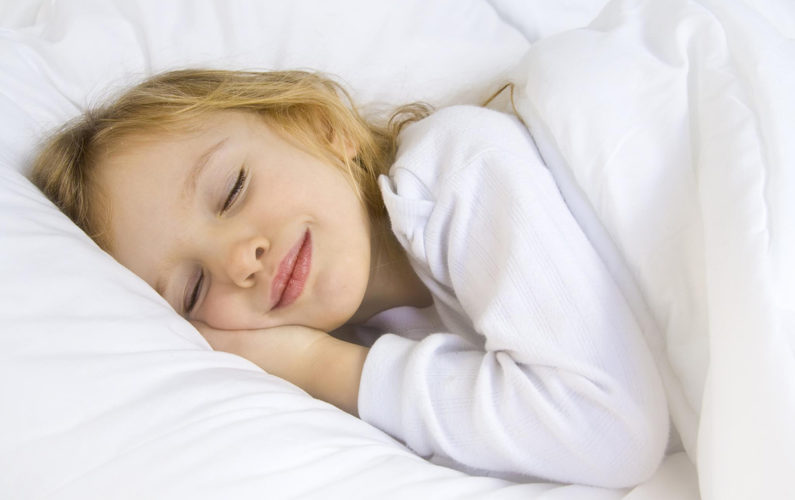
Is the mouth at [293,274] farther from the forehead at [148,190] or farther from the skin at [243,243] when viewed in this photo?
the forehead at [148,190]

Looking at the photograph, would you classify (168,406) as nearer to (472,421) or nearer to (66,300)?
(66,300)

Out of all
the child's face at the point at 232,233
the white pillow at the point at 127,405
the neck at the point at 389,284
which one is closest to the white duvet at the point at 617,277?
the white pillow at the point at 127,405

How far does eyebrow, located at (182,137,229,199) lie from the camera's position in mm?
929

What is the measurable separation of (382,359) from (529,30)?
76 cm

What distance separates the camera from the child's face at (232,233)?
0.92 m

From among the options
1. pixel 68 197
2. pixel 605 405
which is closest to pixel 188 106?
pixel 68 197

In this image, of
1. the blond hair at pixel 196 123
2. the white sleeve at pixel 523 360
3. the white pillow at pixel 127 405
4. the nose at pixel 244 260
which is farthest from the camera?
the blond hair at pixel 196 123

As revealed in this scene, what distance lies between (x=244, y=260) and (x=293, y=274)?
0.23 feet

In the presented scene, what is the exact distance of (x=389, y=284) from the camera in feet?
3.75

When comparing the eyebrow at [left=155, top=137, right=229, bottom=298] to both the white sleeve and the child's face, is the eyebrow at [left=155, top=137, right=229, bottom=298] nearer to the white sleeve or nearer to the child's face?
the child's face

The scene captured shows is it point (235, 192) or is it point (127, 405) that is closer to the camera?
point (127, 405)

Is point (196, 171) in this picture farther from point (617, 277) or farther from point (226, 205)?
point (617, 277)

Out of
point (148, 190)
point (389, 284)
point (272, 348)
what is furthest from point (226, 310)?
point (389, 284)

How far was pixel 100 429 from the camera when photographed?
1.93 ft
